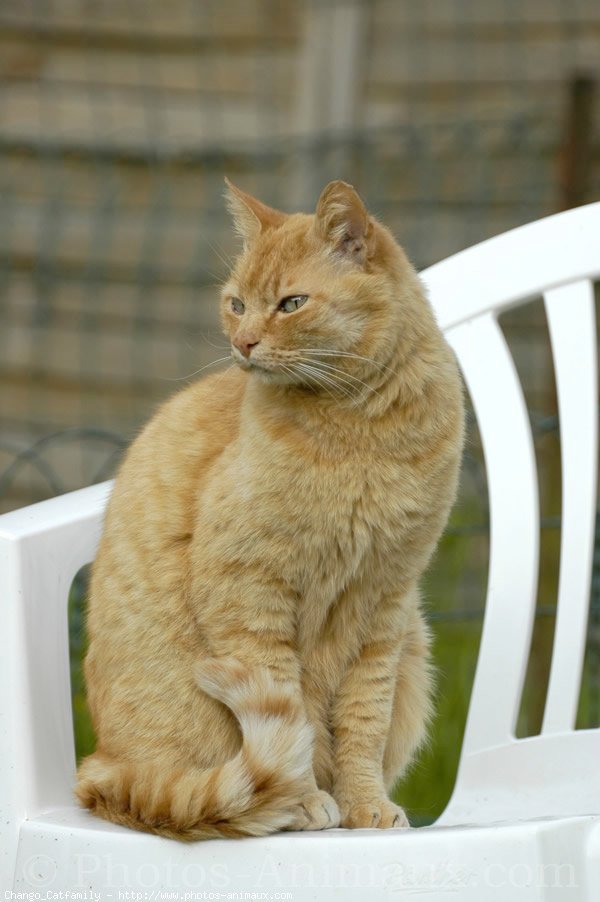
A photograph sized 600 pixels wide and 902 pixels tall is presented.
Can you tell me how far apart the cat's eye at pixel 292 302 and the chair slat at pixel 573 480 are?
57 centimetres

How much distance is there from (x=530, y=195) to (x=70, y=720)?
2.11 meters

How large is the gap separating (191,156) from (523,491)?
1.73 m

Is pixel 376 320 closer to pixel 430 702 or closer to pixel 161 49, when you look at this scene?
pixel 430 702

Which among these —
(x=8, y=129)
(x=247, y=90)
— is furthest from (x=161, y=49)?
(x=8, y=129)

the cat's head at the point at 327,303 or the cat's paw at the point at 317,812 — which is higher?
the cat's head at the point at 327,303

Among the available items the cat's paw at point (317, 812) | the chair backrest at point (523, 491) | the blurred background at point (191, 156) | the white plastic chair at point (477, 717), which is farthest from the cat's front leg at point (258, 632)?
the blurred background at point (191, 156)

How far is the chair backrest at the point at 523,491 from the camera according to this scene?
5.41 feet

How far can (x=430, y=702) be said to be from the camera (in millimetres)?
1745

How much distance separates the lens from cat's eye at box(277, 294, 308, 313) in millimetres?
1441

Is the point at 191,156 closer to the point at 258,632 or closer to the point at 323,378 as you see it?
the point at 323,378

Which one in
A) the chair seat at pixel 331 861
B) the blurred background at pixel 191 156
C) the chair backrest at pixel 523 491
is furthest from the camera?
the blurred background at pixel 191 156

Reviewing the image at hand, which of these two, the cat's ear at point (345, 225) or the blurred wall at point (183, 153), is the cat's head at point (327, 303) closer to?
the cat's ear at point (345, 225)

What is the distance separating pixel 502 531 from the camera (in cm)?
181

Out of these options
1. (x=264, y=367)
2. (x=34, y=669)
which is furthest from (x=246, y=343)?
(x=34, y=669)
